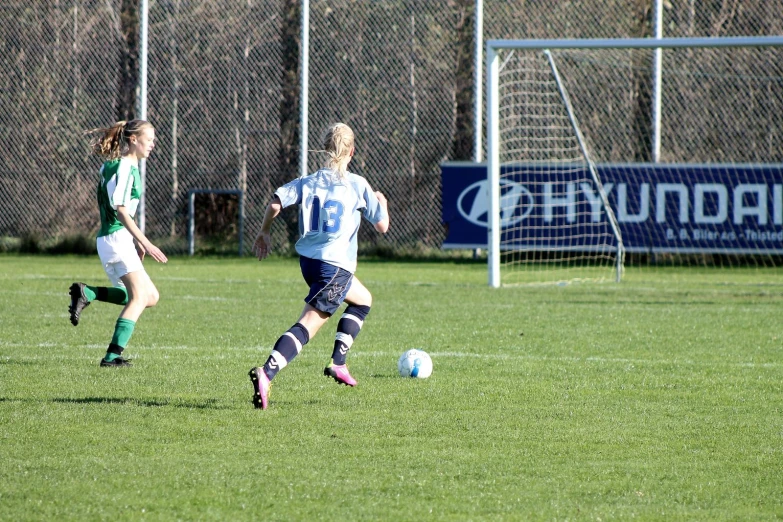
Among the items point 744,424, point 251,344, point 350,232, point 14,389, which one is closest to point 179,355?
point 251,344

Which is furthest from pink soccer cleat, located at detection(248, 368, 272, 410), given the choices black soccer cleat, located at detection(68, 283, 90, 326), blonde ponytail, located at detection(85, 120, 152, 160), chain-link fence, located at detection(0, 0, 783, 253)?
chain-link fence, located at detection(0, 0, 783, 253)

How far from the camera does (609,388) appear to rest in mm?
6738

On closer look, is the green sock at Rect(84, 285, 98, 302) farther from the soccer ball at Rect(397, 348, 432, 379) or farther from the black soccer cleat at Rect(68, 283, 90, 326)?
the soccer ball at Rect(397, 348, 432, 379)

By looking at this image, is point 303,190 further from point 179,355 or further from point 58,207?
point 58,207

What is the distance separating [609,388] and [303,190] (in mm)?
2149

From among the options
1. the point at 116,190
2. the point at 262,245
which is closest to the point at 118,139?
the point at 116,190

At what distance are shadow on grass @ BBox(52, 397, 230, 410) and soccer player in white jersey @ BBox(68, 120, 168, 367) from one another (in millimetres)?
1183


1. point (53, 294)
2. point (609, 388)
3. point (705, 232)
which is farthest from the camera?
point (705, 232)

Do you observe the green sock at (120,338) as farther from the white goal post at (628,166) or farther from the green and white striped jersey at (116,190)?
the white goal post at (628,166)

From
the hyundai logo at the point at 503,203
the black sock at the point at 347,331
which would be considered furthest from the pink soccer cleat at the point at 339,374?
the hyundai logo at the point at 503,203

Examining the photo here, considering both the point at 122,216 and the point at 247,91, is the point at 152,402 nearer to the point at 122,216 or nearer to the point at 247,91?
the point at 122,216

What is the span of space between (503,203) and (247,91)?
592 cm

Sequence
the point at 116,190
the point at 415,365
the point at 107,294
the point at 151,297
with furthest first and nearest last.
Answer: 1. the point at 107,294
2. the point at 151,297
3. the point at 116,190
4. the point at 415,365

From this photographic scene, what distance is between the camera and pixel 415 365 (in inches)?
276
